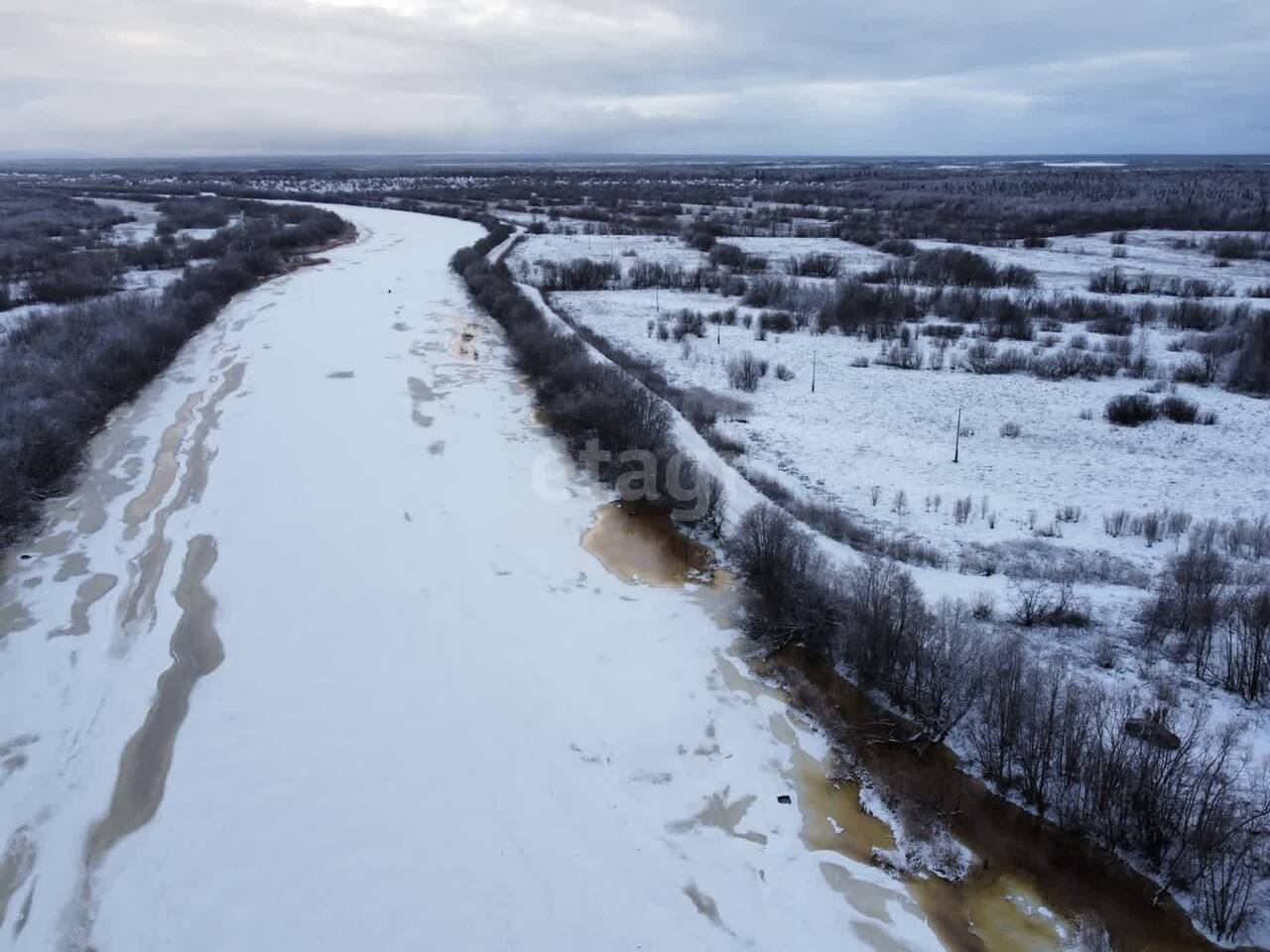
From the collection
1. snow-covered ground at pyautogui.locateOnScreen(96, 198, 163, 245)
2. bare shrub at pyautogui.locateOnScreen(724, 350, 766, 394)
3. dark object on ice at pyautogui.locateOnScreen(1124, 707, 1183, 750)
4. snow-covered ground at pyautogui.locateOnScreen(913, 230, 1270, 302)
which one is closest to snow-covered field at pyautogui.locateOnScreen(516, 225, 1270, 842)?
bare shrub at pyautogui.locateOnScreen(724, 350, 766, 394)

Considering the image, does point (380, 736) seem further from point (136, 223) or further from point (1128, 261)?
point (136, 223)

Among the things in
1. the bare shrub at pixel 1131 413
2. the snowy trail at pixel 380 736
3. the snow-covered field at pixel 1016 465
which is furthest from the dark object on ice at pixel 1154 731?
the bare shrub at pixel 1131 413

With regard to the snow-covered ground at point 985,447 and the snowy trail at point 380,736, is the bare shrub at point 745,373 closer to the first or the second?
the snow-covered ground at point 985,447

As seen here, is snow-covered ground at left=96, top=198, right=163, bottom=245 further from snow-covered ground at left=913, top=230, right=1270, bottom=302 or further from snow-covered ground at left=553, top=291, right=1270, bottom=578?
snow-covered ground at left=913, top=230, right=1270, bottom=302

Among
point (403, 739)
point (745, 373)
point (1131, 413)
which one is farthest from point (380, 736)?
point (1131, 413)

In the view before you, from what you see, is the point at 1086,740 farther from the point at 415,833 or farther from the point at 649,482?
the point at 649,482

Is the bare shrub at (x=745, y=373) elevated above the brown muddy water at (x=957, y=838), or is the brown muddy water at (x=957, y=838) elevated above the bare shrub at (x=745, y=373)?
the bare shrub at (x=745, y=373)
